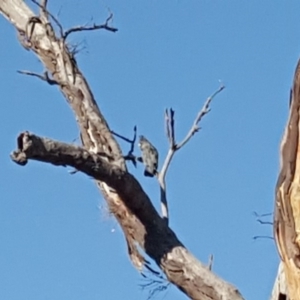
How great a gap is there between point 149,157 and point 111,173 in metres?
0.67

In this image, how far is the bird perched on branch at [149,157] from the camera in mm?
5789

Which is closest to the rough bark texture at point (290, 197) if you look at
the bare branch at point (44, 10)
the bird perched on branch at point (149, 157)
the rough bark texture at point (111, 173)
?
the rough bark texture at point (111, 173)

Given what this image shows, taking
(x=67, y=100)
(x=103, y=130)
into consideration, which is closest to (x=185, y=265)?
(x=103, y=130)

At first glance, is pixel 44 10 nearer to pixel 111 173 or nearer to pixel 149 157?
pixel 149 157

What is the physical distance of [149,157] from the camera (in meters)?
5.89

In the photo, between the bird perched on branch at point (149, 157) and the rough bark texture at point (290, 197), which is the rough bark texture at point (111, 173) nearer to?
the bird perched on branch at point (149, 157)

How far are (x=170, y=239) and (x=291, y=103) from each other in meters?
2.29

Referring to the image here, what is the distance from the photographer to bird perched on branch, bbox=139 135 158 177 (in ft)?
19.0

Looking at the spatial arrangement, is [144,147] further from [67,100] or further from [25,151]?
[25,151]

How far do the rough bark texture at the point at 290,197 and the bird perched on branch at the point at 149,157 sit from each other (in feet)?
A: 7.71

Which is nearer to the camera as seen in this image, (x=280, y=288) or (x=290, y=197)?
(x=290, y=197)

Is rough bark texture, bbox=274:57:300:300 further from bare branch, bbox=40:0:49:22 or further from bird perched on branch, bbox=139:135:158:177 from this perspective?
bare branch, bbox=40:0:49:22

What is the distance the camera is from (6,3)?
272 inches

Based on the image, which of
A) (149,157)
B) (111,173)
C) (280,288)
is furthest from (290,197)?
(149,157)
